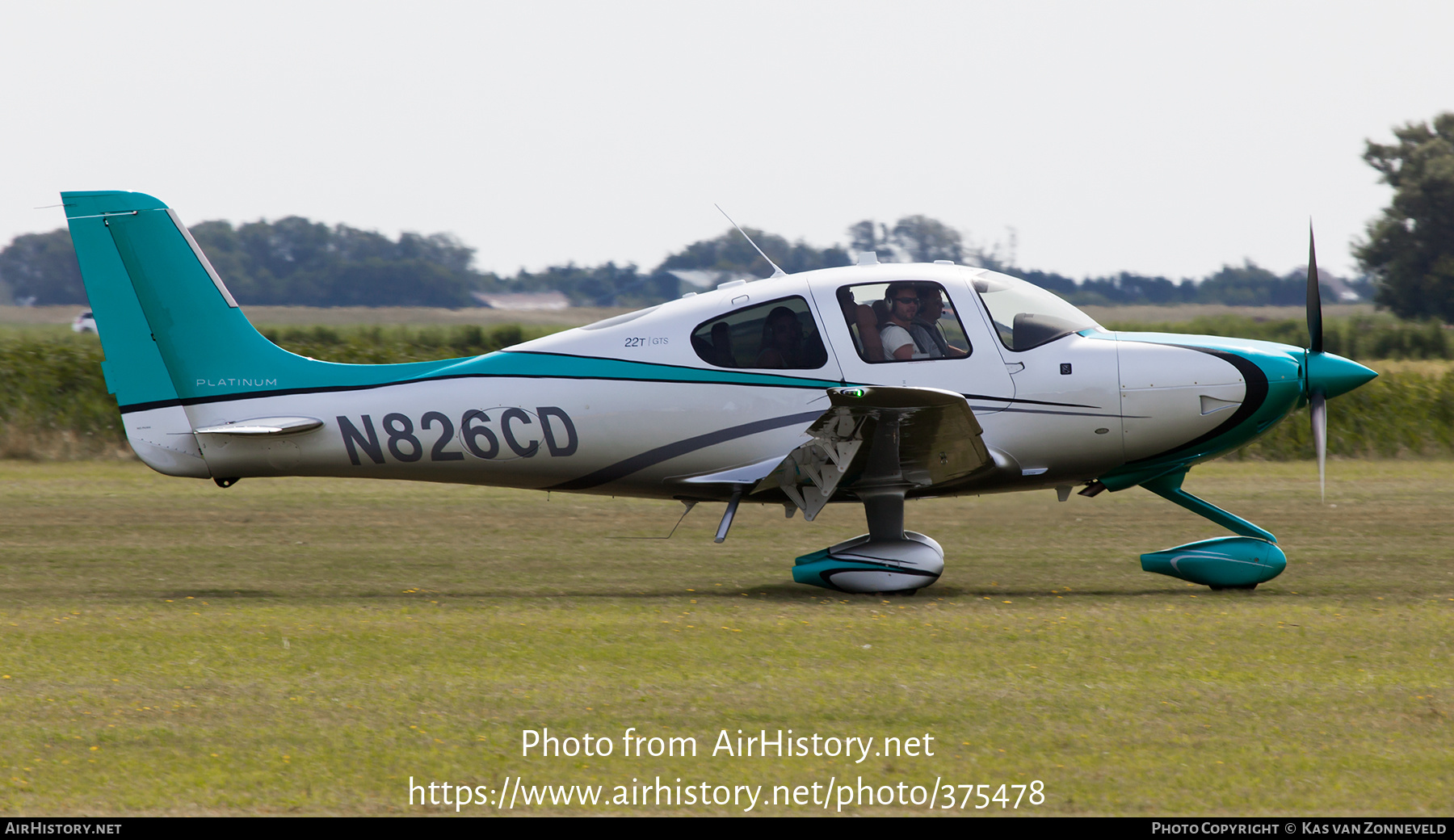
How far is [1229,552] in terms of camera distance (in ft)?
29.9

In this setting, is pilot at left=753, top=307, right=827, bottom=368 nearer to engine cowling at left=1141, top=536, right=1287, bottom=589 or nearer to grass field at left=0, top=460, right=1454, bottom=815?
grass field at left=0, top=460, right=1454, bottom=815

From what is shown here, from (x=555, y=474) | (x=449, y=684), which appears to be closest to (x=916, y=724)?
(x=449, y=684)

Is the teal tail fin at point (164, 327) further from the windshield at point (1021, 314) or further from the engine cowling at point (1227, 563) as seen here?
the engine cowling at point (1227, 563)

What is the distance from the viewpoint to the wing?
810 cm

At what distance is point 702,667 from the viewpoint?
22.1 ft

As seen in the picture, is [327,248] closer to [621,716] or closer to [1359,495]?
[1359,495]

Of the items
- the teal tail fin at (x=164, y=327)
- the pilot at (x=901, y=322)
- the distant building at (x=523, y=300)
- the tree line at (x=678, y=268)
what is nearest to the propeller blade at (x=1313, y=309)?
the pilot at (x=901, y=322)

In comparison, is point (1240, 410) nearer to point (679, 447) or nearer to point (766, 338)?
point (766, 338)

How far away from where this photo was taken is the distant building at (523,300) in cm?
5388

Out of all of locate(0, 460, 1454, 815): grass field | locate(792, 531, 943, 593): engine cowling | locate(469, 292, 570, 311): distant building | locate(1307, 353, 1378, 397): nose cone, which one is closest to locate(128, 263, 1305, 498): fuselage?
locate(1307, 353, 1378, 397): nose cone

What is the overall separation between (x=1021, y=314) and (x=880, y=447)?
140 cm

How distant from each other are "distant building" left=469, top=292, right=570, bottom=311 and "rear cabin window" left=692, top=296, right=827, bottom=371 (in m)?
44.0

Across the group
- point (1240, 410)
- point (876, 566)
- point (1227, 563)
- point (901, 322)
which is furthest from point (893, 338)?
point (1227, 563)
